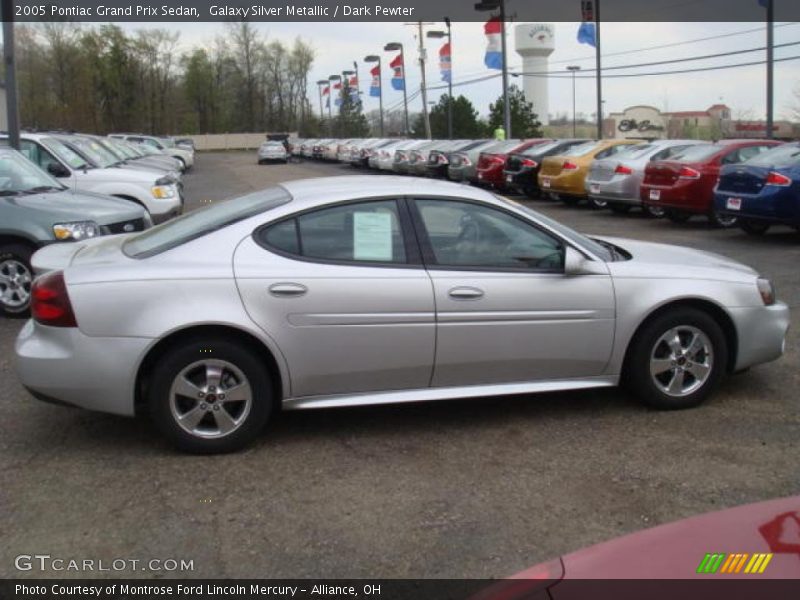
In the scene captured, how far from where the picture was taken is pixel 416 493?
4.07 m

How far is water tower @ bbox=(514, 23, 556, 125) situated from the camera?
83231 millimetres

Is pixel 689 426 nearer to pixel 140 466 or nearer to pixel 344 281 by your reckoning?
pixel 344 281

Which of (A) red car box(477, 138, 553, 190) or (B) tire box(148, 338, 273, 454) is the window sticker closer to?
(B) tire box(148, 338, 273, 454)

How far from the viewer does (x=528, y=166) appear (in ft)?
65.4

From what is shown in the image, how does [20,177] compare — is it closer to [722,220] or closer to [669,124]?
[722,220]

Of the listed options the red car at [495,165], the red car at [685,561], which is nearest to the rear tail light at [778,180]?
the red car at [495,165]

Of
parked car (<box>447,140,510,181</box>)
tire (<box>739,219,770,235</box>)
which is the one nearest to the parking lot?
tire (<box>739,219,770,235</box>)

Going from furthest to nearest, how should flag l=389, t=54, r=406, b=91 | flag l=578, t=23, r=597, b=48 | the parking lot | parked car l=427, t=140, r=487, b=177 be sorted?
flag l=389, t=54, r=406, b=91
flag l=578, t=23, r=597, b=48
parked car l=427, t=140, r=487, b=177
the parking lot

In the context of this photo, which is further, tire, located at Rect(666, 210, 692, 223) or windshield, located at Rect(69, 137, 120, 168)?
tire, located at Rect(666, 210, 692, 223)

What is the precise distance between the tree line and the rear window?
3948cm

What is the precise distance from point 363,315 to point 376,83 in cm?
5608

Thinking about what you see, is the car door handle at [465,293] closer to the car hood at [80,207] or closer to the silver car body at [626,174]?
the car hood at [80,207]

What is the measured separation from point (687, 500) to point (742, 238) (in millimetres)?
9957
